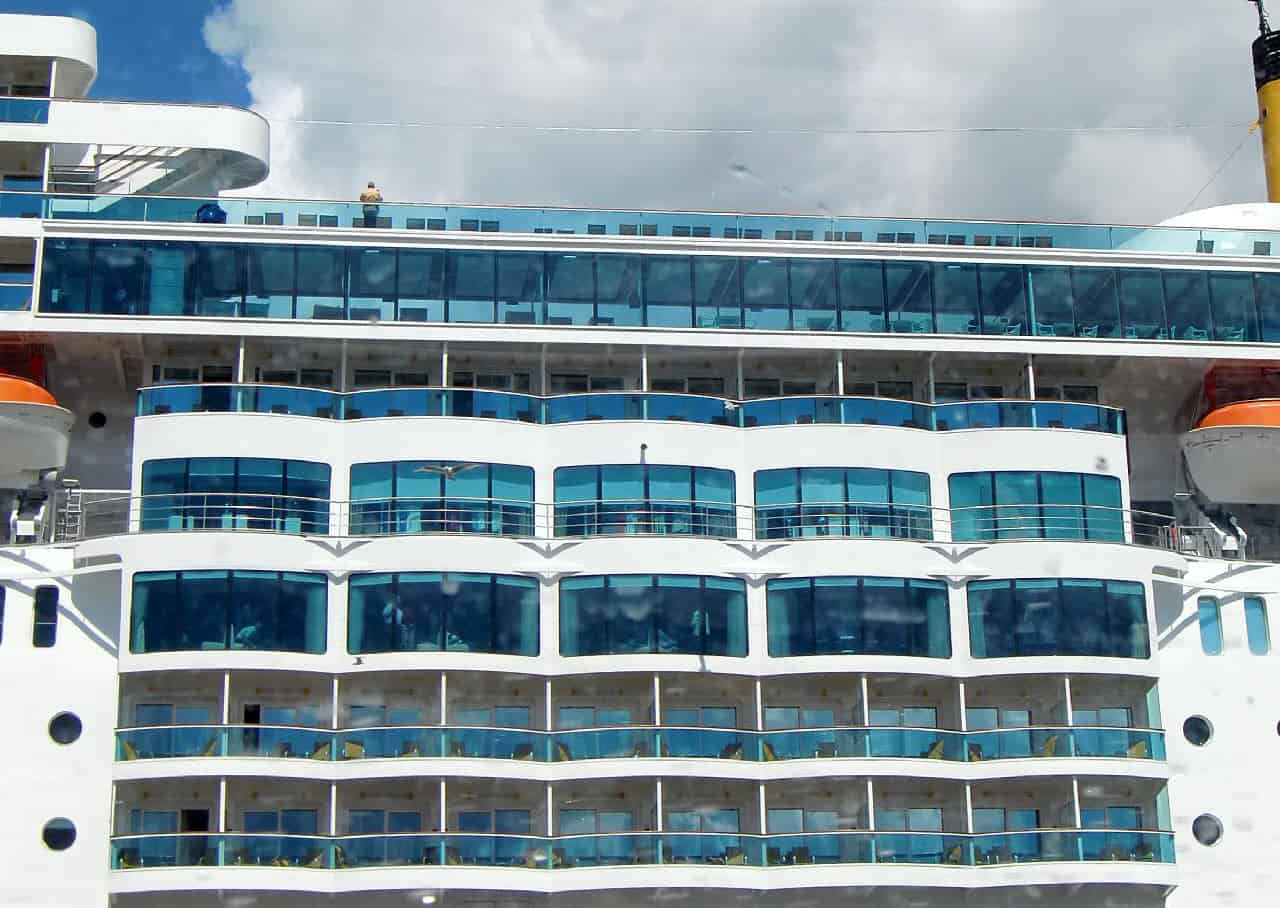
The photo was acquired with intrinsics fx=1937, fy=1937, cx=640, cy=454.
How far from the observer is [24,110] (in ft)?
145

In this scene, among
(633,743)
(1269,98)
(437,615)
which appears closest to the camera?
(633,743)

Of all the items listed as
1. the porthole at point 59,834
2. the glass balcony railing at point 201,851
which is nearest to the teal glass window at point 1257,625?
the glass balcony railing at point 201,851

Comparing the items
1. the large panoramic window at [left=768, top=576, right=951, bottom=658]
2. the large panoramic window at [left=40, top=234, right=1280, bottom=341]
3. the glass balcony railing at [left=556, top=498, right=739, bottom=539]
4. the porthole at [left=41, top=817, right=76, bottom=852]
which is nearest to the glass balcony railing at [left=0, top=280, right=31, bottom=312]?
the large panoramic window at [left=40, top=234, right=1280, bottom=341]

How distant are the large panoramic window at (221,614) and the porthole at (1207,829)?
18.8 m

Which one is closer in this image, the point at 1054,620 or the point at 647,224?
the point at 1054,620

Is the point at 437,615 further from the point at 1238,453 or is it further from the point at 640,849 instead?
the point at 1238,453

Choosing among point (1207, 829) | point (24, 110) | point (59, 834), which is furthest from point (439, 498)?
point (1207, 829)

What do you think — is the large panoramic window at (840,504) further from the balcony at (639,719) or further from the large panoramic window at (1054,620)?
the balcony at (639,719)

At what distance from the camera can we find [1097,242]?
45406 mm

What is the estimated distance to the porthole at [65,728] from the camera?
127ft

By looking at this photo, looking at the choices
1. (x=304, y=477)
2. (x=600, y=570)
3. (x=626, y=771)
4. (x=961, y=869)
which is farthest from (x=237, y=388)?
(x=961, y=869)

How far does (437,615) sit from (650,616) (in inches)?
173

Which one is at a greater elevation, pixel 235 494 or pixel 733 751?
pixel 235 494

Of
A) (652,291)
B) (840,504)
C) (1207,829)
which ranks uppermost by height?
(652,291)
